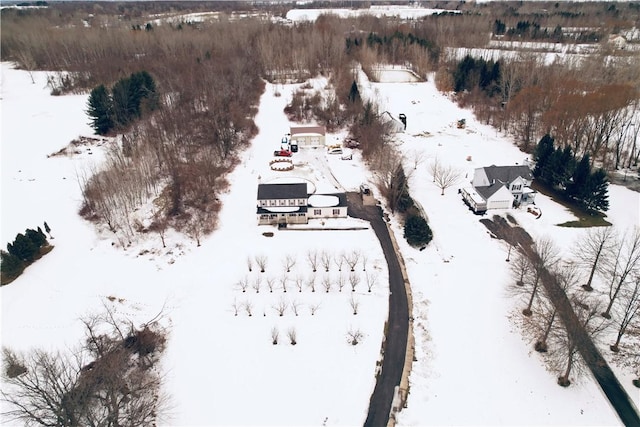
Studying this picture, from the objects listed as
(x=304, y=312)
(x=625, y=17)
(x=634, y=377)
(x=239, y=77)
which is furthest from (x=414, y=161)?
(x=625, y=17)

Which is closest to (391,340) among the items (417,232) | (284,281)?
(284,281)

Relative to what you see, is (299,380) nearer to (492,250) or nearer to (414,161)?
(492,250)

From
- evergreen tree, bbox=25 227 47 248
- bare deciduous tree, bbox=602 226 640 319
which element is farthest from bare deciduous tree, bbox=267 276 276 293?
bare deciduous tree, bbox=602 226 640 319

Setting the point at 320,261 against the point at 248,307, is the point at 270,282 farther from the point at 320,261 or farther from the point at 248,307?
the point at 320,261

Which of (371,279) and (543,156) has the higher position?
(543,156)

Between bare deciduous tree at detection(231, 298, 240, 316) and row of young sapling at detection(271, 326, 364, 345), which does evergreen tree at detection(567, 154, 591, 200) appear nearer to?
row of young sapling at detection(271, 326, 364, 345)
